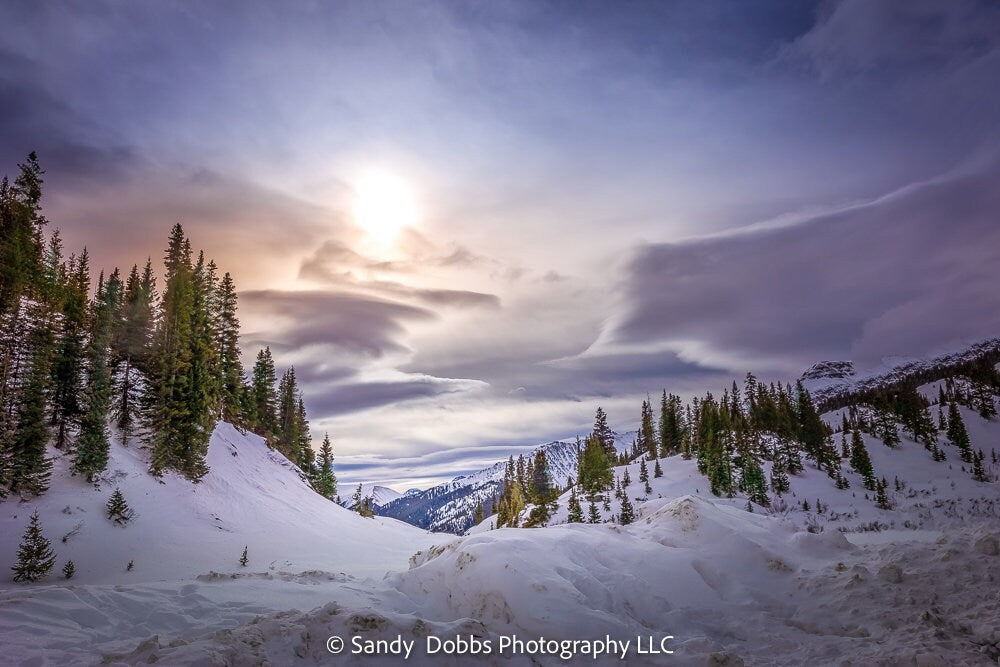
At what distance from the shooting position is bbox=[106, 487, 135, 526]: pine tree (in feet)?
75.8

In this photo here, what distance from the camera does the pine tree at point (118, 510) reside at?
23.1 meters

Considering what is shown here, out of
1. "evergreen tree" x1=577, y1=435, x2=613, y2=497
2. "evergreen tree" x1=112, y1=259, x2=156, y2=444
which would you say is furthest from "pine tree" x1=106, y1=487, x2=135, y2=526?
"evergreen tree" x1=577, y1=435, x2=613, y2=497

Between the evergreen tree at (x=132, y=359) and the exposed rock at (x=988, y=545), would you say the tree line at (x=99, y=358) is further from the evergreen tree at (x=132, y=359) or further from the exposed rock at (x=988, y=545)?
the exposed rock at (x=988, y=545)

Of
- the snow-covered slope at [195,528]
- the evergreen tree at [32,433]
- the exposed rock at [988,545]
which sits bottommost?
the snow-covered slope at [195,528]

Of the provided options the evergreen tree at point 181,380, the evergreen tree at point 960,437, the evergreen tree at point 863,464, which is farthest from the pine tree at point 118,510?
the evergreen tree at point 960,437

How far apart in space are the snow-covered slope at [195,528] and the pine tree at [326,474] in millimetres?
28069

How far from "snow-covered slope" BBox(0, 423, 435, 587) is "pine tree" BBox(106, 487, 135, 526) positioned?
1.03ft

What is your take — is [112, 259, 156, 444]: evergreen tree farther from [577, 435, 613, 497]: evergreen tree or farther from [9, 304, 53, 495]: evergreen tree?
[577, 435, 613, 497]: evergreen tree

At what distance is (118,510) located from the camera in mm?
23328

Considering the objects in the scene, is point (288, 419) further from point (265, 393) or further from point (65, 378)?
point (65, 378)

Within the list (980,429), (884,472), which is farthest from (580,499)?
(980,429)

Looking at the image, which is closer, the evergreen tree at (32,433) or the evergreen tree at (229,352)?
the evergreen tree at (32,433)

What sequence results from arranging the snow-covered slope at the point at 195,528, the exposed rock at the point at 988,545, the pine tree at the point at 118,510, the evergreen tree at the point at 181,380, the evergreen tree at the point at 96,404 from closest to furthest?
the exposed rock at the point at 988,545 < the snow-covered slope at the point at 195,528 < the pine tree at the point at 118,510 < the evergreen tree at the point at 96,404 < the evergreen tree at the point at 181,380

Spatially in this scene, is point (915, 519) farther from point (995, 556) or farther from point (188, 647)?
point (188, 647)
